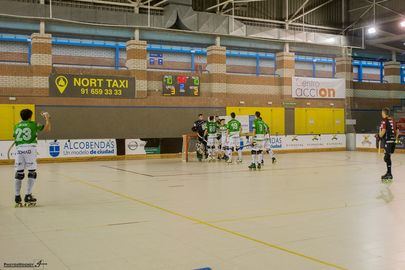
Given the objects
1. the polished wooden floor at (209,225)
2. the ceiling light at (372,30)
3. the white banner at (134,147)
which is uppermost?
the ceiling light at (372,30)

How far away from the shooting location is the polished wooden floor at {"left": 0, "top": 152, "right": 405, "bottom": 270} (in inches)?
232

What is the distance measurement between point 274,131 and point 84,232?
77.5 feet

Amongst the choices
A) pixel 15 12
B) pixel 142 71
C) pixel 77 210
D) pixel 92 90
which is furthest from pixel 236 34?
pixel 77 210

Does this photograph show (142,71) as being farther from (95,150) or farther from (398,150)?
(398,150)

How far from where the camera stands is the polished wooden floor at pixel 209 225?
19.4ft

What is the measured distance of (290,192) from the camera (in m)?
11.9

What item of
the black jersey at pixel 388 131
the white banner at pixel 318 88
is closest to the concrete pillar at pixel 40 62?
the white banner at pixel 318 88

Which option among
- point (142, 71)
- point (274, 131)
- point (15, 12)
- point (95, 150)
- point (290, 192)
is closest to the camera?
point (290, 192)

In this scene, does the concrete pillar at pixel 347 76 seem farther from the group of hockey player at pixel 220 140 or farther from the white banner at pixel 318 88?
the group of hockey player at pixel 220 140

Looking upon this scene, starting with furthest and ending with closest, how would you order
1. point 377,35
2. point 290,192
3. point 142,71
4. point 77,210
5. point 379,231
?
point 377,35 → point 142,71 → point 290,192 → point 77,210 → point 379,231

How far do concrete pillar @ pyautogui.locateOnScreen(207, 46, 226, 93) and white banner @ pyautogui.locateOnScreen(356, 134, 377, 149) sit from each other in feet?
33.5

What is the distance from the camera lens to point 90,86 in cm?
2461

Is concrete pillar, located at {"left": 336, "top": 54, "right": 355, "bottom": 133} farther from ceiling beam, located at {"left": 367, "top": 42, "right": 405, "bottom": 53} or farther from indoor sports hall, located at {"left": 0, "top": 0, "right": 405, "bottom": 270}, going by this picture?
ceiling beam, located at {"left": 367, "top": 42, "right": 405, "bottom": 53}

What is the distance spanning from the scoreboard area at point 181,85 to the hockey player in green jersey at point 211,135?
4886 mm
